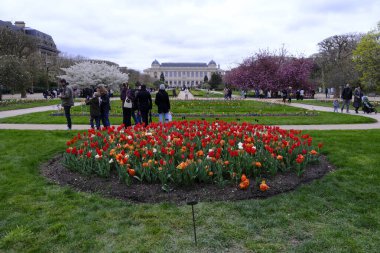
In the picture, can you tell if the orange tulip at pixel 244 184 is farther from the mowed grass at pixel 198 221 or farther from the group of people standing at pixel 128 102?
the group of people standing at pixel 128 102

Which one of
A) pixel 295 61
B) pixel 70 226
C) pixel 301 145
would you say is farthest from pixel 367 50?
pixel 70 226

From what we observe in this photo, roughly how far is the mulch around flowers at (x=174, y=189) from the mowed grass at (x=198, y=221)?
0.64ft

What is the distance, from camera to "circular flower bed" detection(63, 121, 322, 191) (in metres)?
5.51

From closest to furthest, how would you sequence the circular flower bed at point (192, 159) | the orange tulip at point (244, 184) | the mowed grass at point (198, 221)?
the mowed grass at point (198, 221)
the orange tulip at point (244, 184)
the circular flower bed at point (192, 159)

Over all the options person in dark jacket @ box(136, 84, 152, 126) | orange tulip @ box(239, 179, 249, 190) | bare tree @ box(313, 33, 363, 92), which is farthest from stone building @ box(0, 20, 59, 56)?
orange tulip @ box(239, 179, 249, 190)

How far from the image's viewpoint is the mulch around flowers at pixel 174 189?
5.12 metres

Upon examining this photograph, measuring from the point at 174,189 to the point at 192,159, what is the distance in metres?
0.60

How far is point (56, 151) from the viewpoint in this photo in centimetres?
847

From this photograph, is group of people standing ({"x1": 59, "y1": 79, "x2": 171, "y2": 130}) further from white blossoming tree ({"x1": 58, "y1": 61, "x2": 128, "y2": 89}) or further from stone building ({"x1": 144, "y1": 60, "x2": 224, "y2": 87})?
stone building ({"x1": 144, "y1": 60, "x2": 224, "y2": 87})

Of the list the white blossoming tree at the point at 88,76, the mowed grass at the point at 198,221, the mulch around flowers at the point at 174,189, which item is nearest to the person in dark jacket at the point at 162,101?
the mulch around flowers at the point at 174,189

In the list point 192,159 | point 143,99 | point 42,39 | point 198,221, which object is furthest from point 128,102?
point 42,39

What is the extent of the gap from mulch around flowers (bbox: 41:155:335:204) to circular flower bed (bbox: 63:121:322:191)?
4.3 inches

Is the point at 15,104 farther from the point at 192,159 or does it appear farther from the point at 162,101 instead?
the point at 192,159

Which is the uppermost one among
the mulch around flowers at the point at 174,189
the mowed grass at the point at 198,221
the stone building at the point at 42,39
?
the stone building at the point at 42,39
